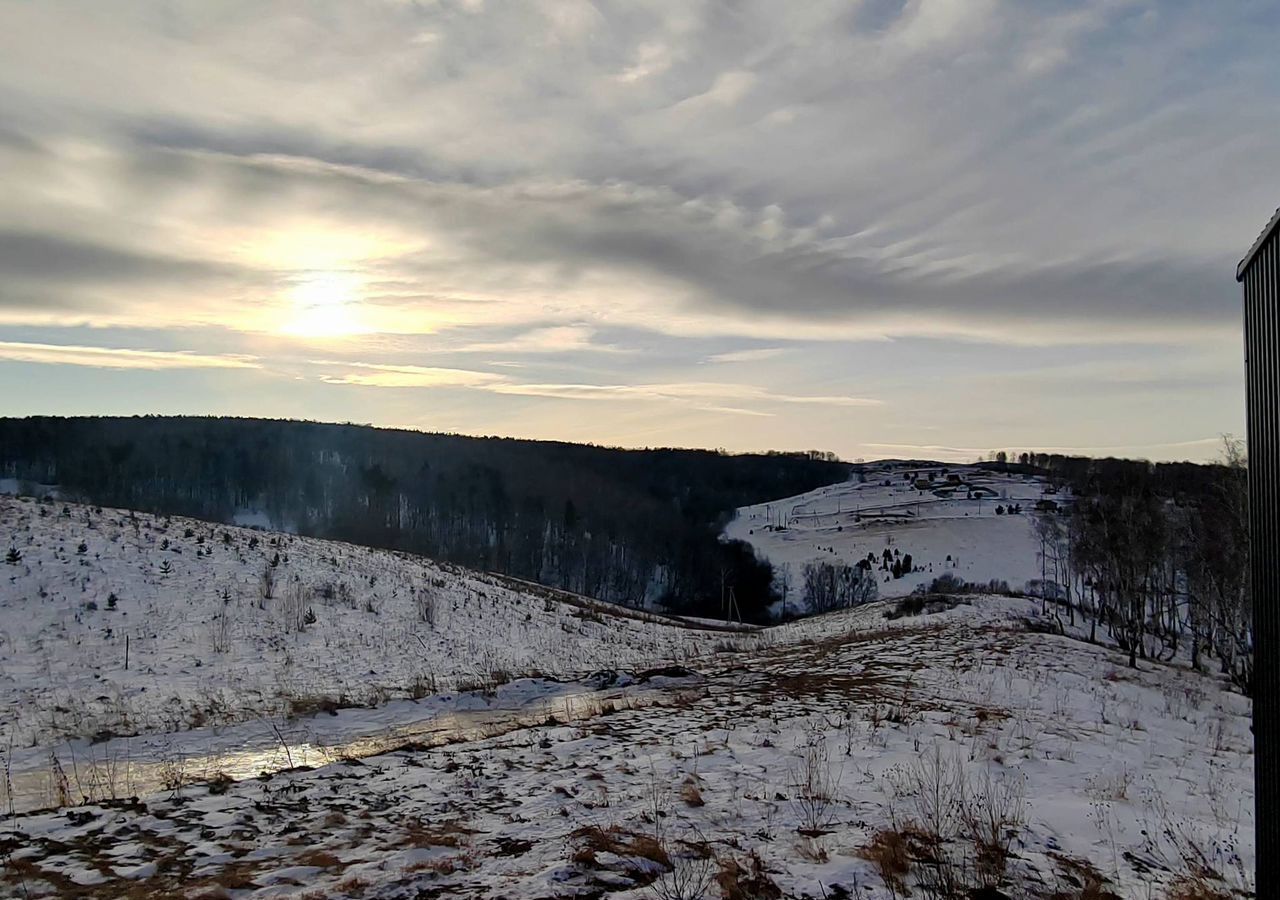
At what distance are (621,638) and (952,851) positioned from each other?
23541 millimetres

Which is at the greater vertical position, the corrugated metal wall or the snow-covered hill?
the corrugated metal wall

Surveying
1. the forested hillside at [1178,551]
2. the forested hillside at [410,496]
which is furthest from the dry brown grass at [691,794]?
the forested hillside at [410,496]

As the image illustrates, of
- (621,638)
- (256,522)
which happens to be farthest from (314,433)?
(621,638)

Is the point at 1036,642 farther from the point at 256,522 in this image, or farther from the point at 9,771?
the point at 256,522

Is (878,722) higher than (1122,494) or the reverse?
the reverse

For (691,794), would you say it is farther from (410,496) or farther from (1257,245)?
(410,496)

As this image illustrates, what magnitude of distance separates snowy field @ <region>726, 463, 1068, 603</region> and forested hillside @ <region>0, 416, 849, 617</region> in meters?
10.8

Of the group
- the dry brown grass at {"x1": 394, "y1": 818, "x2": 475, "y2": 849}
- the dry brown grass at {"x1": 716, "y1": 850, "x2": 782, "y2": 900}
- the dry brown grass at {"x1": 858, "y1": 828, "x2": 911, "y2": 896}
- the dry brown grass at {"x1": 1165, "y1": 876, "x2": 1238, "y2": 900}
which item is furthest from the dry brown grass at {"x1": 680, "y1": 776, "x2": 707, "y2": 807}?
the dry brown grass at {"x1": 1165, "y1": 876, "x2": 1238, "y2": 900}

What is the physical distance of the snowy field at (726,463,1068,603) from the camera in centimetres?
9494

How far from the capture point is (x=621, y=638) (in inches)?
1160

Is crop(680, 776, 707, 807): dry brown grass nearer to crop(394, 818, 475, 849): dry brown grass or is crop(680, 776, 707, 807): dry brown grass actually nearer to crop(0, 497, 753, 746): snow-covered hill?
crop(394, 818, 475, 849): dry brown grass

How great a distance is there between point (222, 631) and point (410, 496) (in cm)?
9702

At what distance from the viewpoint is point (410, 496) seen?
112812 mm

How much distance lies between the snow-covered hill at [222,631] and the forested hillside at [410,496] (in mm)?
60520
